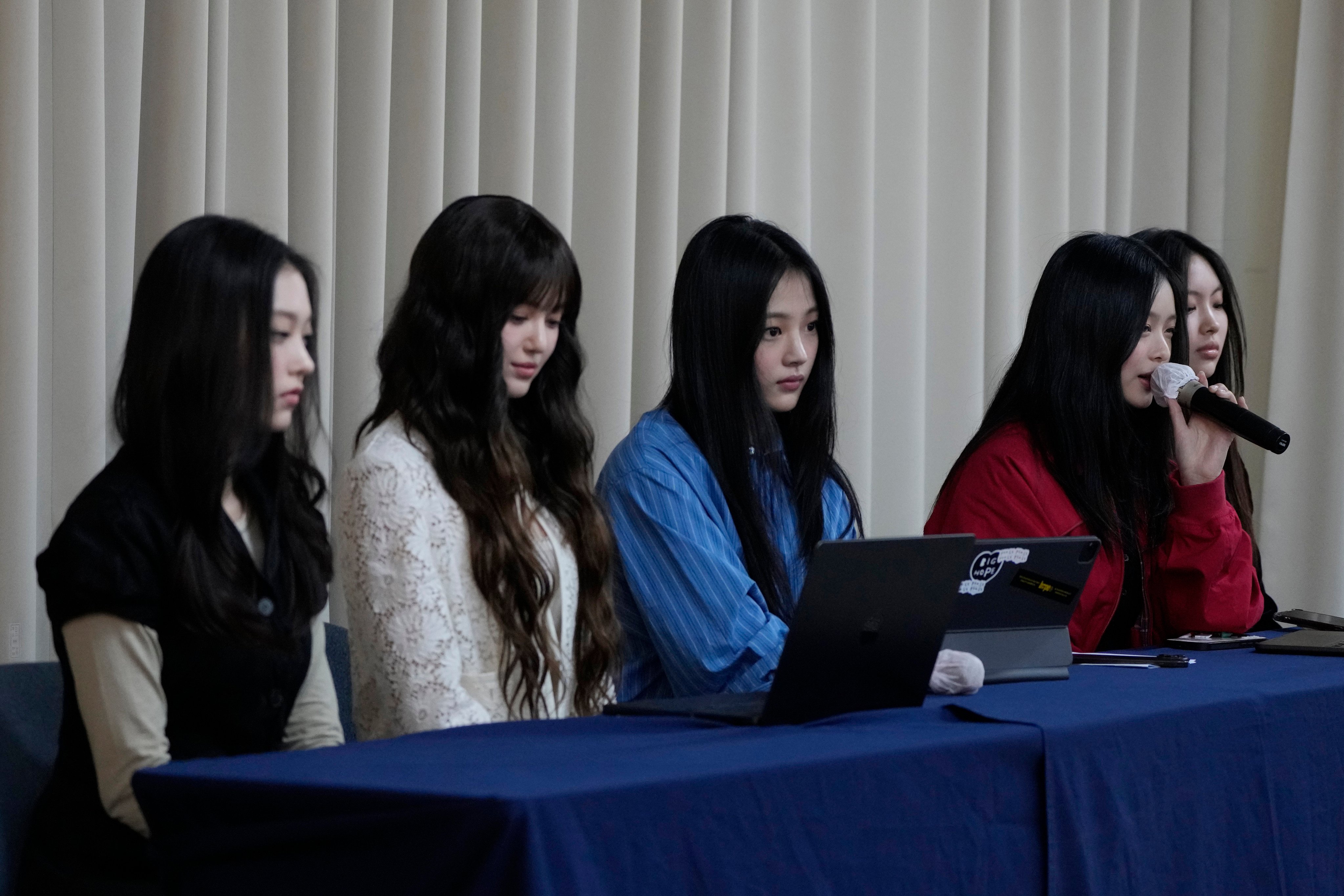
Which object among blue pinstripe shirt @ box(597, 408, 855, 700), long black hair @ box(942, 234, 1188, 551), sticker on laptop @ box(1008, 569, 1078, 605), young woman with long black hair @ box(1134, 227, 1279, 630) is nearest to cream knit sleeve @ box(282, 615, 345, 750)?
blue pinstripe shirt @ box(597, 408, 855, 700)

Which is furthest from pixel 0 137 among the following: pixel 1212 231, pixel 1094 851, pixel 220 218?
pixel 1212 231

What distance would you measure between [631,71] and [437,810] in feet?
6.87

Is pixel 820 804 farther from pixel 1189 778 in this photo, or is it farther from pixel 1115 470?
pixel 1115 470

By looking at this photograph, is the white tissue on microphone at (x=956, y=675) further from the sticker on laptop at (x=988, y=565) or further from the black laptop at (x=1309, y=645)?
the black laptop at (x=1309, y=645)

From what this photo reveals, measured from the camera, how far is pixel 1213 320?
291 cm

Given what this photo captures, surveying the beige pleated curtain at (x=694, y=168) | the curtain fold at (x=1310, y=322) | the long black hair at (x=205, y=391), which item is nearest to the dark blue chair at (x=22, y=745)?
the long black hair at (x=205, y=391)

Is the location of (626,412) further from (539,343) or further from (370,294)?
(539,343)

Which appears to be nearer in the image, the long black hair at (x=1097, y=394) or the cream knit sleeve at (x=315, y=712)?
the cream knit sleeve at (x=315, y=712)

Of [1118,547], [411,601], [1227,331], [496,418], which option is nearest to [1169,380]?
[1118,547]

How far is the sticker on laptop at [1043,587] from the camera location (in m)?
1.90

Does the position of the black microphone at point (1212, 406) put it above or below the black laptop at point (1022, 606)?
above

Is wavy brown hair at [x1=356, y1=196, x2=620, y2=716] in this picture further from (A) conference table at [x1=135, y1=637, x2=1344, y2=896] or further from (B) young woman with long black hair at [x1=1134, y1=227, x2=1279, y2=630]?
(B) young woman with long black hair at [x1=1134, y1=227, x2=1279, y2=630]

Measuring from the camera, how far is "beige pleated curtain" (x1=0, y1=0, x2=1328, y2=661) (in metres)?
2.31

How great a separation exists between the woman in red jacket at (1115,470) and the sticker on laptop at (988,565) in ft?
2.13
